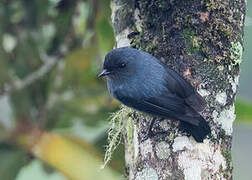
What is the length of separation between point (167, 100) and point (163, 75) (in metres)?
0.18

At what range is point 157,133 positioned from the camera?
3.80 m

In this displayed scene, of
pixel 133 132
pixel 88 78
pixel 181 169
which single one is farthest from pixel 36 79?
pixel 181 169

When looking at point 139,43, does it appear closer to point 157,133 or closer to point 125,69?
point 125,69

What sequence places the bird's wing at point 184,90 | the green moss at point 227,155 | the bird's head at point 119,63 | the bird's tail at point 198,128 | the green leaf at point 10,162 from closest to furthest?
the bird's tail at point 198,128, the green moss at point 227,155, the bird's wing at point 184,90, the bird's head at point 119,63, the green leaf at point 10,162

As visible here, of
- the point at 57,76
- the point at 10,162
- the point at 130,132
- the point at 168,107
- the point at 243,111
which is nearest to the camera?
the point at 168,107

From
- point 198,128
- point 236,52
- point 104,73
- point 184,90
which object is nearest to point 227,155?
point 198,128

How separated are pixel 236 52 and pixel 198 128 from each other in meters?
0.79

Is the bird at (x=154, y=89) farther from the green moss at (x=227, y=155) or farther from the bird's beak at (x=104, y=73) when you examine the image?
the green moss at (x=227, y=155)

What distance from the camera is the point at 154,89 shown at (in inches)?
172

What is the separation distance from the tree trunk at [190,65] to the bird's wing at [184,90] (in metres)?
0.04

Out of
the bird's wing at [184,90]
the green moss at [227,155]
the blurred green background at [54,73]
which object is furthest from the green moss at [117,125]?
the green moss at [227,155]

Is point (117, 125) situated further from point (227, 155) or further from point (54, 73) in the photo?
point (54, 73)

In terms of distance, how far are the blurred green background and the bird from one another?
979 millimetres

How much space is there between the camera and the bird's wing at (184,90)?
3838 millimetres
